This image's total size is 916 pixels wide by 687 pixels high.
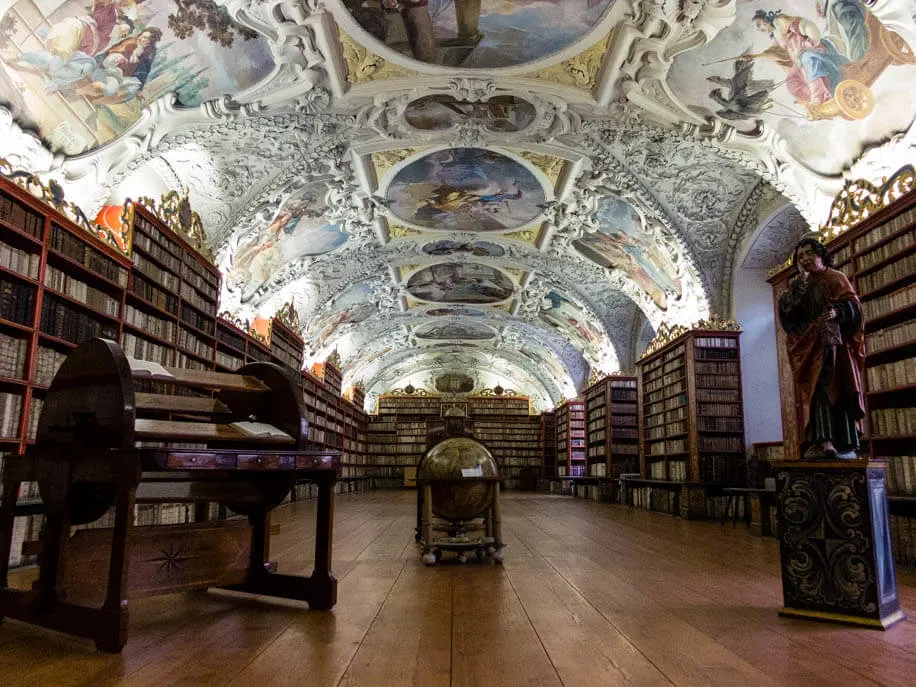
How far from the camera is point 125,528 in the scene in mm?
2996

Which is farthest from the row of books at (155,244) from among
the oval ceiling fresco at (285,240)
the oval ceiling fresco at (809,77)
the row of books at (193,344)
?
the oval ceiling fresco at (809,77)

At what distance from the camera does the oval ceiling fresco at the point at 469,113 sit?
9977 mm

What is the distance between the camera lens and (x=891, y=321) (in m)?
7.11

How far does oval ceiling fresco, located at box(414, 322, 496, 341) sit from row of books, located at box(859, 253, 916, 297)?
58.0ft

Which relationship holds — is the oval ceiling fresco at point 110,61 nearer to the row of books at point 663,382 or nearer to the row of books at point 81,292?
the row of books at point 81,292

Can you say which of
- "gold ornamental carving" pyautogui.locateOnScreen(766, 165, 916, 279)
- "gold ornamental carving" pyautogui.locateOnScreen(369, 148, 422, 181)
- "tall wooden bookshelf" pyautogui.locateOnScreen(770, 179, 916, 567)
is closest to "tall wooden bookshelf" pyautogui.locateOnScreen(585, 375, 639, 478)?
"gold ornamental carving" pyautogui.locateOnScreen(369, 148, 422, 181)

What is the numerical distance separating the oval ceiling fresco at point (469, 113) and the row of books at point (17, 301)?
6002 millimetres

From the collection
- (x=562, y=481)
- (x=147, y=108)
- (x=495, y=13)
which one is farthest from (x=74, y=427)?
(x=562, y=481)

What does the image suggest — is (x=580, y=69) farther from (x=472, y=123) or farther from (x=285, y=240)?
(x=285, y=240)

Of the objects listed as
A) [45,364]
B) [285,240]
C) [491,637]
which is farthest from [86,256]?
[285,240]

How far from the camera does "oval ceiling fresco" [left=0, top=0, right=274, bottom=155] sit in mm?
6188

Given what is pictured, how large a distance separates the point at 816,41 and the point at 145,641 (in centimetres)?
836

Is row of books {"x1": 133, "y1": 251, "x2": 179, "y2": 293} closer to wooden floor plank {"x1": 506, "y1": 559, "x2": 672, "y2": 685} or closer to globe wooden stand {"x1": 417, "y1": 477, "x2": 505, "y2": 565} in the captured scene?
globe wooden stand {"x1": 417, "y1": 477, "x2": 505, "y2": 565}

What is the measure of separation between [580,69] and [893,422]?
19.1ft
